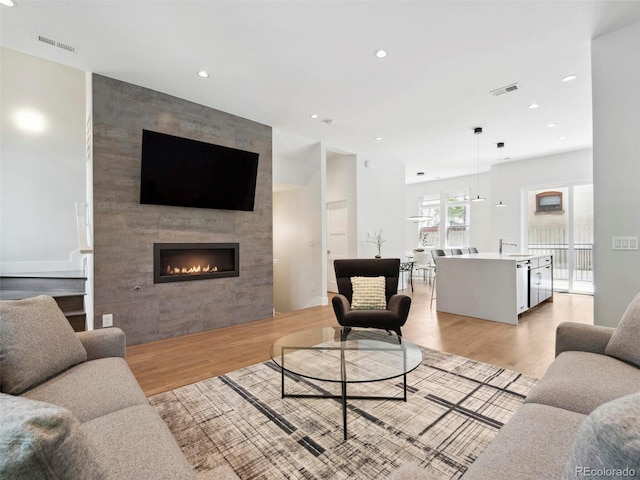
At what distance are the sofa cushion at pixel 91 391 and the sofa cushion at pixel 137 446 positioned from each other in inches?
3.4

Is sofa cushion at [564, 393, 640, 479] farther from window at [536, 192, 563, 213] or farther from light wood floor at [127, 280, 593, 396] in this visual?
window at [536, 192, 563, 213]

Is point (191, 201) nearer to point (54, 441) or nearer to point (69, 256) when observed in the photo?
point (69, 256)

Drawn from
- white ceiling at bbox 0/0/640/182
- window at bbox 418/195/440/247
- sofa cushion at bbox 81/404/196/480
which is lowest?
sofa cushion at bbox 81/404/196/480

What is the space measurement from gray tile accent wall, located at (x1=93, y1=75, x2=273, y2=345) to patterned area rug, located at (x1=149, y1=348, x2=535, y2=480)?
161 centimetres

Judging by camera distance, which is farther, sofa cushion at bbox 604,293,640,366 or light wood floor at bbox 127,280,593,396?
light wood floor at bbox 127,280,593,396

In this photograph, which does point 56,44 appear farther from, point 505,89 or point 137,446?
point 505,89

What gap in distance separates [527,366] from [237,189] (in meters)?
3.89

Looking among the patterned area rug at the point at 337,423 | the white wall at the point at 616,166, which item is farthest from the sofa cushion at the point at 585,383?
the white wall at the point at 616,166

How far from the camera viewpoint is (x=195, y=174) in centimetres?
398

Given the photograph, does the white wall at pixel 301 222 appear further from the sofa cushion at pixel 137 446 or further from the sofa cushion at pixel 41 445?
the sofa cushion at pixel 41 445

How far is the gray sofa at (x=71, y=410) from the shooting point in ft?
1.71

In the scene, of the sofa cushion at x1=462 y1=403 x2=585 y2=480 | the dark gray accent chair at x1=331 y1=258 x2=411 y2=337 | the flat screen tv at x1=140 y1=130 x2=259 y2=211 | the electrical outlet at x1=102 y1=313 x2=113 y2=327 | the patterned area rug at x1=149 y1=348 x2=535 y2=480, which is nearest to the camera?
the sofa cushion at x1=462 y1=403 x2=585 y2=480

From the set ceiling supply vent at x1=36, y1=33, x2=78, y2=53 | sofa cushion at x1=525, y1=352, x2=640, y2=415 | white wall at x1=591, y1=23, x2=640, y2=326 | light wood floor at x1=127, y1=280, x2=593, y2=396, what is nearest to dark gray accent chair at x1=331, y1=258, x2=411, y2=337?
light wood floor at x1=127, y1=280, x2=593, y2=396

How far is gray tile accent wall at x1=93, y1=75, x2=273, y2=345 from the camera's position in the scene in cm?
342
